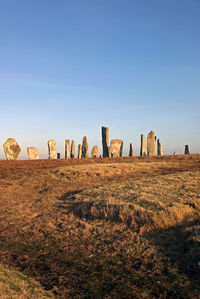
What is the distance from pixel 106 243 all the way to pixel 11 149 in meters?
23.3

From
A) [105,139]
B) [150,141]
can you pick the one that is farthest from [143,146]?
[105,139]

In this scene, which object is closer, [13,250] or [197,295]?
[197,295]

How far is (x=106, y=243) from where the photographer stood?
5.79 metres

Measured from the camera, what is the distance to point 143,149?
99.7 ft

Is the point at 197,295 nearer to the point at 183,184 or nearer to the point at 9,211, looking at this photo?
the point at 183,184

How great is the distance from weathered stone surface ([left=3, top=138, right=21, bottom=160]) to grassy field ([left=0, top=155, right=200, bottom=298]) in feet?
53.9

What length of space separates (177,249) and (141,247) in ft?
2.60

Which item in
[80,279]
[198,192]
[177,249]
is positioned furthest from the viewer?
[198,192]

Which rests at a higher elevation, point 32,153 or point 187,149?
point 187,149

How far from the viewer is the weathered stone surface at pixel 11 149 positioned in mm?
26234

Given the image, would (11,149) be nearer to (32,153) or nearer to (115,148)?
(32,153)

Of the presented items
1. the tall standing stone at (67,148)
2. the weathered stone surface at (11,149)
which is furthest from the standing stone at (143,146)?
the weathered stone surface at (11,149)

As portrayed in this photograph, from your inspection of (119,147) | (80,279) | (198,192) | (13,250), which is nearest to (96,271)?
(80,279)

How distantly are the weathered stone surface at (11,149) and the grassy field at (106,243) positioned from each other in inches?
646
